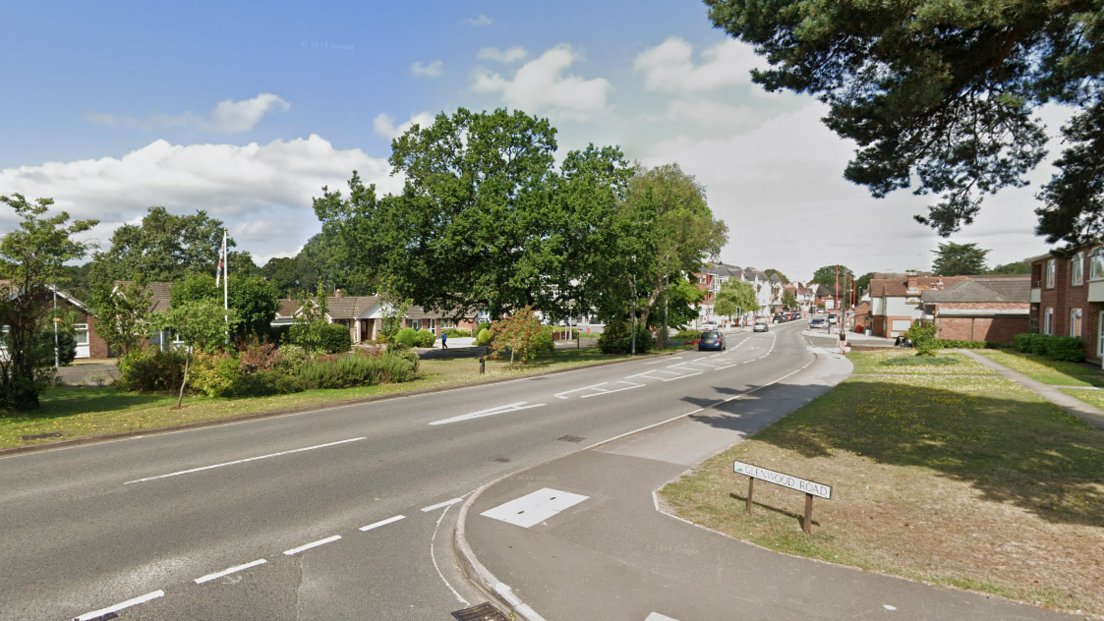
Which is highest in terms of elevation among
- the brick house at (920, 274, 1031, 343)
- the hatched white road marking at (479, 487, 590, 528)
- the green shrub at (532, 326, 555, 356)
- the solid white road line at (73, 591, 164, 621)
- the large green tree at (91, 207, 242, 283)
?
the large green tree at (91, 207, 242, 283)

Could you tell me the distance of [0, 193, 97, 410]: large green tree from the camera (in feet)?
47.8

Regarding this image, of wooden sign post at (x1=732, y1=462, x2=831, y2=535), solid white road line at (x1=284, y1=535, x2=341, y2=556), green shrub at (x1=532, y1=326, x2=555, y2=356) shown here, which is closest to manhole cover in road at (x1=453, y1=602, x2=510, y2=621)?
solid white road line at (x1=284, y1=535, x2=341, y2=556)

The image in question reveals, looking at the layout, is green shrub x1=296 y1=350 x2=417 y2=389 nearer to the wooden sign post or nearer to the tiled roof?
the wooden sign post

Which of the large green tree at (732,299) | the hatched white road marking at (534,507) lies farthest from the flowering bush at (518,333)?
the large green tree at (732,299)

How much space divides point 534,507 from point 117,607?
4.63 meters

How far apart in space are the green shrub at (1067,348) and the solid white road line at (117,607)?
37.5 meters

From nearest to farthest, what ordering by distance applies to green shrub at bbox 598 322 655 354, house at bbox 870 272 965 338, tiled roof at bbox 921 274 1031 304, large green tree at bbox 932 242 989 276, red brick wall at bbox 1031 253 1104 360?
red brick wall at bbox 1031 253 1104 360
green shrub at bbox 598 322 655 354
tiled roof at bbox 921 274 1031 304
house at bbox 870 272 965 338
large green tree at bbox 932 242 989 276

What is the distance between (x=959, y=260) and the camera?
10869cm

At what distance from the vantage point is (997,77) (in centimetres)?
898

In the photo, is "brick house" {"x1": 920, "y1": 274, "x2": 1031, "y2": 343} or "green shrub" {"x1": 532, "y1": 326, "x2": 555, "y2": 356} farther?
"brick house" {"x1": 920, "y1": 274, "x2": 1031, "y2": 343}

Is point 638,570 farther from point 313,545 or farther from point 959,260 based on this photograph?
point 959,260

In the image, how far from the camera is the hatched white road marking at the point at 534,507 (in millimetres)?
7281

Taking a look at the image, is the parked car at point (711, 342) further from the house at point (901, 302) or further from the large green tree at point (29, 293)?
the large green tree at point (29, 293)

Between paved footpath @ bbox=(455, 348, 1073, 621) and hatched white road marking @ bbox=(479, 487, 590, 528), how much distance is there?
1cm
